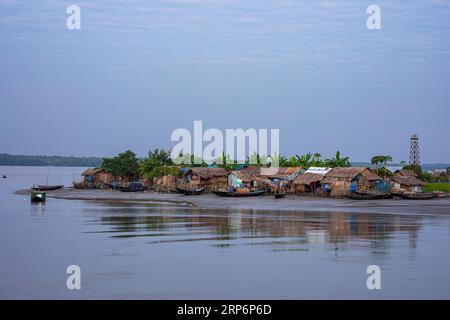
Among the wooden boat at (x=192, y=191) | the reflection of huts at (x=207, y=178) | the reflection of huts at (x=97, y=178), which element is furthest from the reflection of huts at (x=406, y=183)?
the reflection of huts at (x=97, y=178)

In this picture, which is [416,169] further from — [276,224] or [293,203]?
[276,224]

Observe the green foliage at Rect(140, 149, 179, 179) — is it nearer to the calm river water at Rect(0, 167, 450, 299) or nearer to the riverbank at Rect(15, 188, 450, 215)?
the riverbank at Rect(15, 188, 450, 215)

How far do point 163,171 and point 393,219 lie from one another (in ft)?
122

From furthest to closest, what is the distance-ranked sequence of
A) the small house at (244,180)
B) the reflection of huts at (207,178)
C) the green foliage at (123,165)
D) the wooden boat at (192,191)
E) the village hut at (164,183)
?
1. the green foliage at (123,165)
2. the village hut at (164,183)
3. the reflection of huts at (207,178)
4. the wooden boat at (192,191)
5. the small house at (244,180)

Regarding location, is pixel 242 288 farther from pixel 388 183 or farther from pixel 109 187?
pixel 109 187

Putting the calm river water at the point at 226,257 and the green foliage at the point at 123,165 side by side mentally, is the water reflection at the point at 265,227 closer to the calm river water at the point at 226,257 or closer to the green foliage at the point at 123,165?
the calm river water at the point at 226,257

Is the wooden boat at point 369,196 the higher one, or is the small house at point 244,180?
the small house at point 244,180

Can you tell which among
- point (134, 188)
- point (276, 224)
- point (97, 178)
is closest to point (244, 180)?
point (134, 188)

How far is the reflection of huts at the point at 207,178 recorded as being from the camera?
63.8 metres

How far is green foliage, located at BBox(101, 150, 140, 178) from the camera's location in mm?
74688

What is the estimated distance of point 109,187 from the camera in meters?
74.4

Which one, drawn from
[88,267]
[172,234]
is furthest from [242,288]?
[172,234]

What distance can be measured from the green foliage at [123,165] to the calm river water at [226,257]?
3796cm
